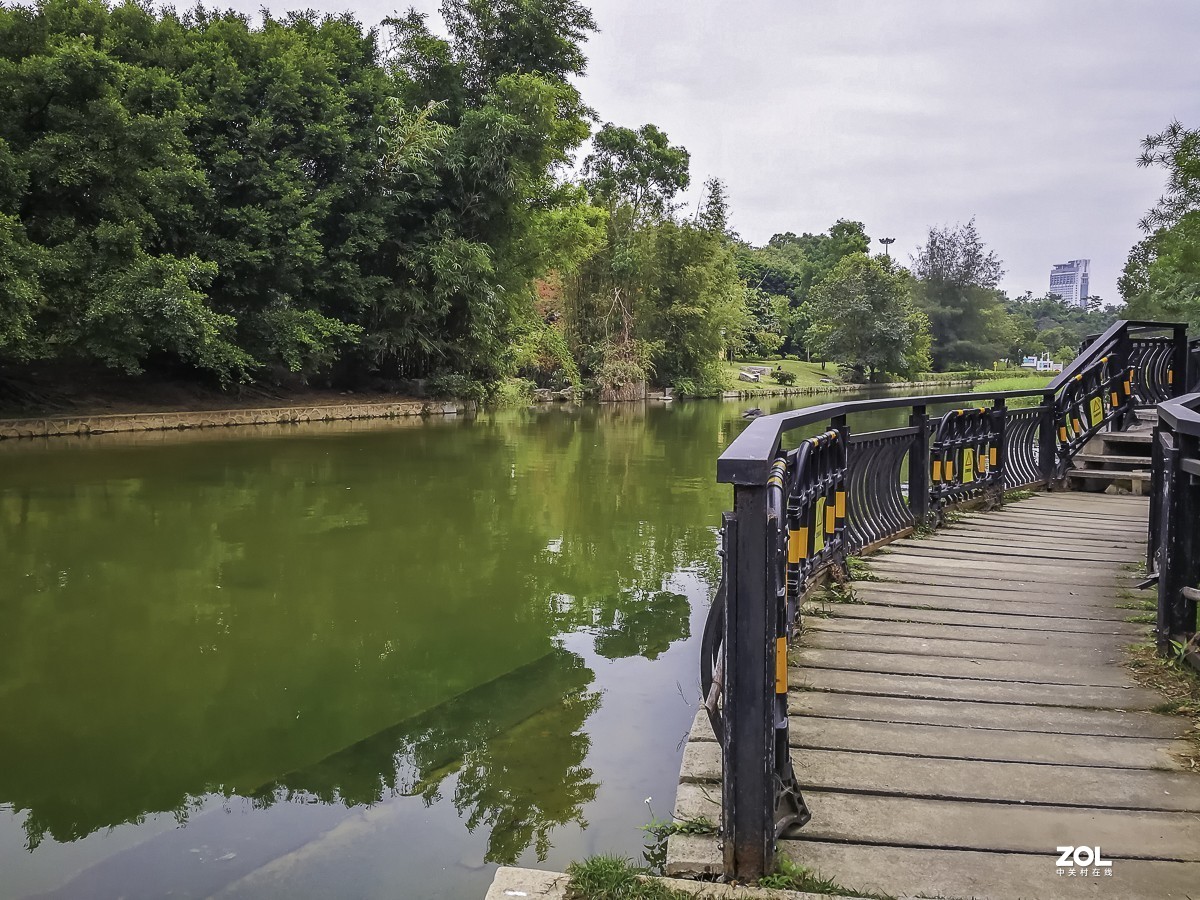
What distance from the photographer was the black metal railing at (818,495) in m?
2.28

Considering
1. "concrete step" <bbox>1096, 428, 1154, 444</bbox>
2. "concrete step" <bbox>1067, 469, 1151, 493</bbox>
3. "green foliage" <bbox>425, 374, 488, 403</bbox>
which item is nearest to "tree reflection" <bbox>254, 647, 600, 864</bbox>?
"concrete step" <bbox>1067, 469, 1151, 493</bbox>

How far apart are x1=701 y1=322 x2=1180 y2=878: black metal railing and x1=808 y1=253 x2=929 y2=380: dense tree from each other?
4774 centimetres

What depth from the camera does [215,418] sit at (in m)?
21.1

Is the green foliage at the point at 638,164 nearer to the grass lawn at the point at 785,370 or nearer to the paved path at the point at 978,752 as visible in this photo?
the grass lawn at the point at 785,370

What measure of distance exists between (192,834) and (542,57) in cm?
3017

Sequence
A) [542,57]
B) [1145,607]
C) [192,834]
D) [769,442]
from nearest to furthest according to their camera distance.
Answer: [769,442] < [192,834] < [1145,607] < [542,57]

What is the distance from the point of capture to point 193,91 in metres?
20.9

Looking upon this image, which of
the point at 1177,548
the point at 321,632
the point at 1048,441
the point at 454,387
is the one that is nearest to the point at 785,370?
the point at 454,387

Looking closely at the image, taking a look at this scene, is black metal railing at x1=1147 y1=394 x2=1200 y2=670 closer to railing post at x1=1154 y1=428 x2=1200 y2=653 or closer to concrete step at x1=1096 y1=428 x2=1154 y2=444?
railing post at x1=1154 y1=428 x2=1200 y2=653

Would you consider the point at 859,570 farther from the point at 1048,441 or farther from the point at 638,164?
the point at 638,164

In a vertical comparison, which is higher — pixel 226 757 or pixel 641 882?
pixel 641 882

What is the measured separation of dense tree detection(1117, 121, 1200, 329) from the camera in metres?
24.3

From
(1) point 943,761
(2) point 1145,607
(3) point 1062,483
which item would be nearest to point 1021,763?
(1) point 943,761

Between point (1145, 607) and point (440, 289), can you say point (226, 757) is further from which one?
point (440, 289)
